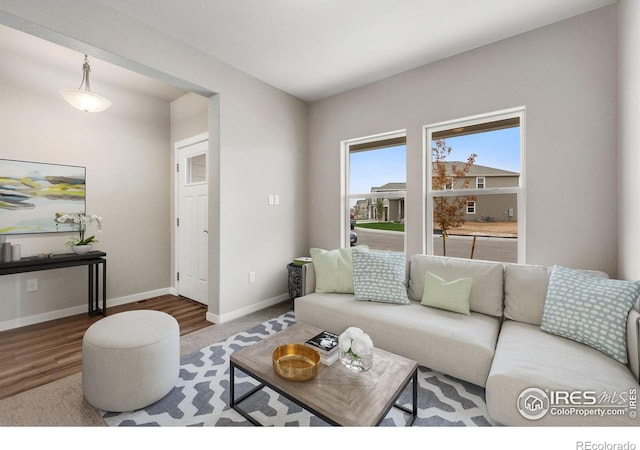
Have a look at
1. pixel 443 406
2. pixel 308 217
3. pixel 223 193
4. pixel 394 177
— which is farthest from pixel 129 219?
pixel 443 406

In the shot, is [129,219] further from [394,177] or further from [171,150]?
[394,177]

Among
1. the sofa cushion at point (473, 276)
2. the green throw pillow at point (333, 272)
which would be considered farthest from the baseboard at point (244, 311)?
the sofa cushion at point (473, 276)

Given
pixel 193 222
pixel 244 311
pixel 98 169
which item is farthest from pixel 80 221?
pixel 244 311

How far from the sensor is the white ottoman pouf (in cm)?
152

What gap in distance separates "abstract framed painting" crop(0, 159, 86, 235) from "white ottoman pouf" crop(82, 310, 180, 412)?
2037 millimetres

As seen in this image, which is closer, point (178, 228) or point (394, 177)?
point (394, 177)

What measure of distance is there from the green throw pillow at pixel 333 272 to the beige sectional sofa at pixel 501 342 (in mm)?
70

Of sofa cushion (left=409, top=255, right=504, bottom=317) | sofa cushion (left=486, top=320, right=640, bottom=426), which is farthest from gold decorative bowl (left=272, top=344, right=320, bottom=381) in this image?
sofa cushion (left=409, top=255, right=504, bottom=317)

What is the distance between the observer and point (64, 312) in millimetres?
3018

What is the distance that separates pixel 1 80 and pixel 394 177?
400 centimetres

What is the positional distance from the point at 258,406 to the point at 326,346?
21.6 inches

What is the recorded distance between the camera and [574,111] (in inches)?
86.1

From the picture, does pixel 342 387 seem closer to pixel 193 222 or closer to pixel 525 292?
pixel 525 292
